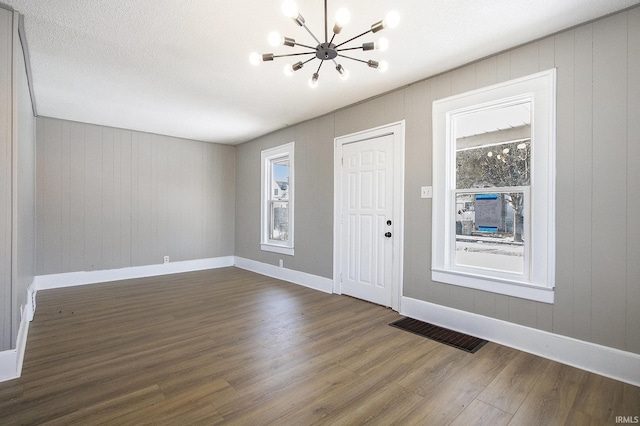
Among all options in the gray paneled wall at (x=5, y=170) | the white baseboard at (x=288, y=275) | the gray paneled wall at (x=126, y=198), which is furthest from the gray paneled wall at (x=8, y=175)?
the white baseboard at (x=288, y=275)

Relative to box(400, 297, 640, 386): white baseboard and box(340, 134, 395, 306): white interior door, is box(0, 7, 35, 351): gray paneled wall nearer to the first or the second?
box(340, 134, 395, 306): white interior door

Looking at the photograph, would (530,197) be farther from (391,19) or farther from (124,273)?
(124,273)

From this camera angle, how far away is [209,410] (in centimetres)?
183

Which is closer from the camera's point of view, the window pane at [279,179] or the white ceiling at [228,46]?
the white ceiling at [228,46]

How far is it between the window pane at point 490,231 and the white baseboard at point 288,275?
2038mm

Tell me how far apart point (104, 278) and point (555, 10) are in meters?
6.63

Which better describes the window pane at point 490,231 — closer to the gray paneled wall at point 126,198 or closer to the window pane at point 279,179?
the window pane at point 279,179

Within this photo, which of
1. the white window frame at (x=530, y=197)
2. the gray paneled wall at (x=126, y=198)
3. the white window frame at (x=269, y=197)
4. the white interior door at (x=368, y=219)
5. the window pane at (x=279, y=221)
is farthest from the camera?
the window pane at (x=279, y=221)

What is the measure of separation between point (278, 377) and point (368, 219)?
234cm

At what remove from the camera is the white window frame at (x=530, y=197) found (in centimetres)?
252

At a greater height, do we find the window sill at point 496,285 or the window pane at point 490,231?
the window pane at point 490,231

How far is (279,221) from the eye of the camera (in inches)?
230

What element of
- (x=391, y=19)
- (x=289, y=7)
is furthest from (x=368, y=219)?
(x=289, y=7)

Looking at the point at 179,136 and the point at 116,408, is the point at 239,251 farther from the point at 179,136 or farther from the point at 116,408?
the point at 116,408
